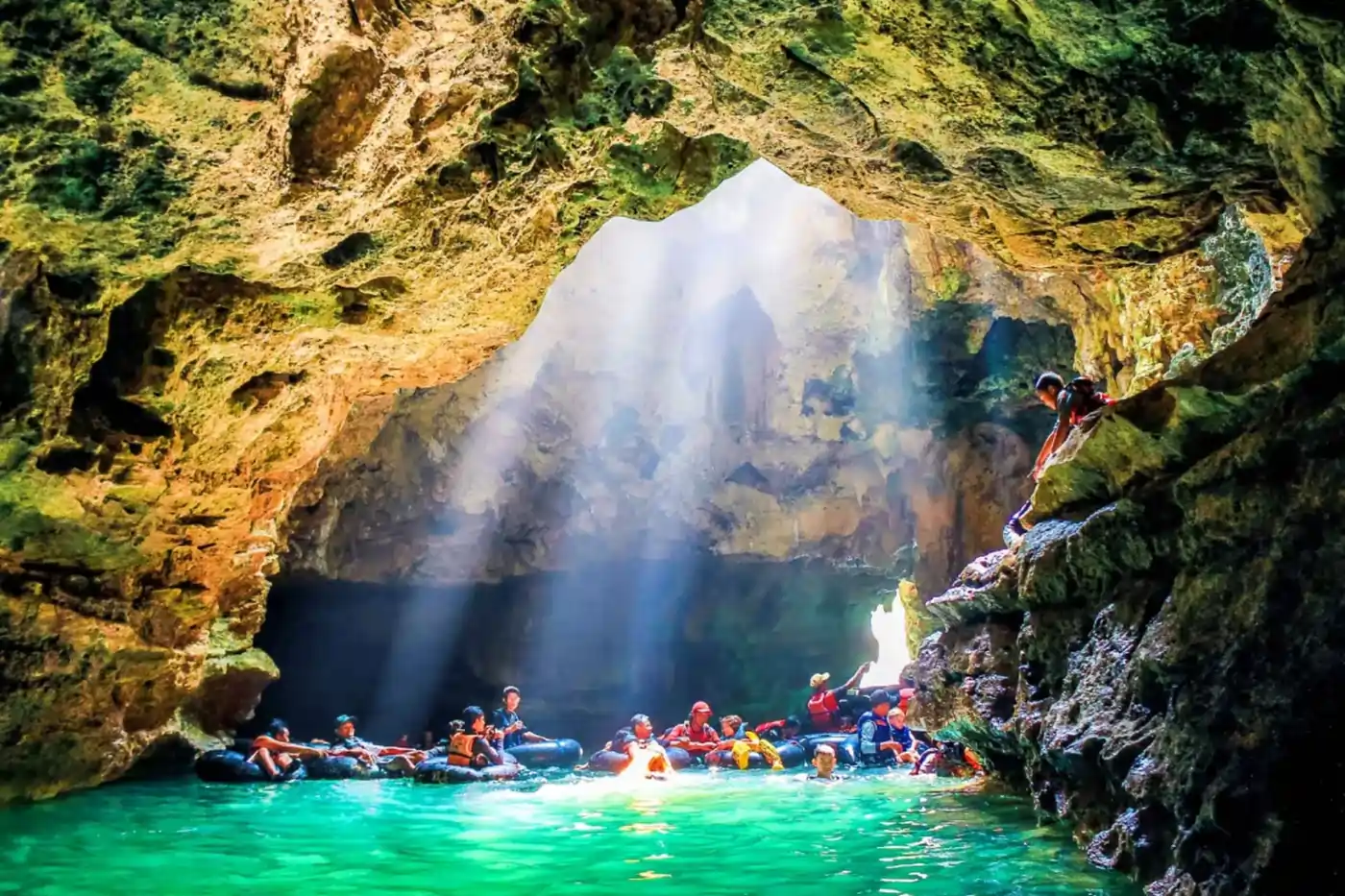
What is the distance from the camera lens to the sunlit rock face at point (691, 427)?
18078 mm

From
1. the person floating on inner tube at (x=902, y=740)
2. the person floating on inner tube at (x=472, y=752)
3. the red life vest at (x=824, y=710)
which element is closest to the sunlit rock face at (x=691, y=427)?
the red life vest at (x=824, y=710)

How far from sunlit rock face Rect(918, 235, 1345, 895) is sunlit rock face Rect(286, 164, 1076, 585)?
11.0m

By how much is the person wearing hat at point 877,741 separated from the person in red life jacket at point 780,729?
2883 millimetres

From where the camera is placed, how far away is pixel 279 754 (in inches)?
512

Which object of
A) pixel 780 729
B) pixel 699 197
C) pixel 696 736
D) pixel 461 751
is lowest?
pixel 780 729

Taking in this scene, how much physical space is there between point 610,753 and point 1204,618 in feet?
36.1

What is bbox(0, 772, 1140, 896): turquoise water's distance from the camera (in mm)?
5465

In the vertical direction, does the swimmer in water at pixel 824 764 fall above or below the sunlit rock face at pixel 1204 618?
below

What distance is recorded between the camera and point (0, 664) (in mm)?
8062

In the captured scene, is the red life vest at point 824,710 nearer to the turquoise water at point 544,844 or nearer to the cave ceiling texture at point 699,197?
the turquoise water at point 544,844

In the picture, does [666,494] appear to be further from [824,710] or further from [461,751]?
[461,751]

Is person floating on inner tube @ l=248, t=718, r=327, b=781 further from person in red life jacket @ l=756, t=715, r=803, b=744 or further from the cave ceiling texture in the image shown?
person in red life jacket @ l=756, t=715, r=803, b=744

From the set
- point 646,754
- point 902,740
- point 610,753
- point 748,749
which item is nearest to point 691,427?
point 748,749

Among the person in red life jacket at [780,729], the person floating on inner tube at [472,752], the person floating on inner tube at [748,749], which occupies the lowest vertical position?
the person in red life jacket at [780,729]
